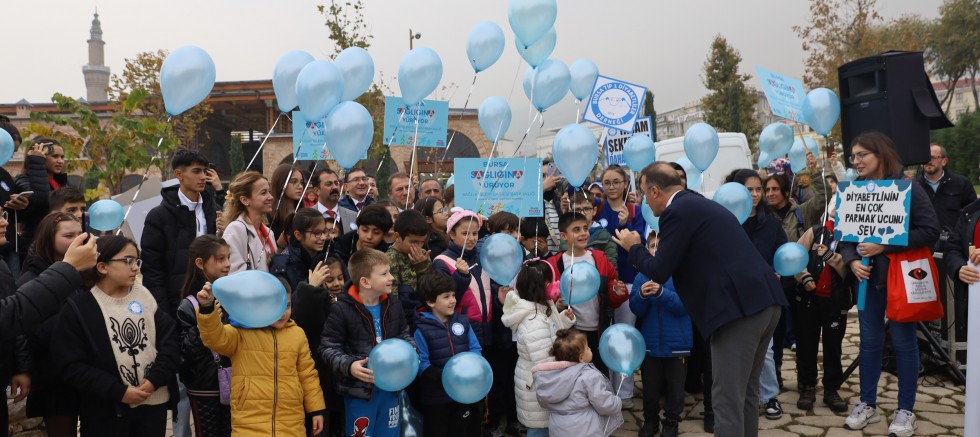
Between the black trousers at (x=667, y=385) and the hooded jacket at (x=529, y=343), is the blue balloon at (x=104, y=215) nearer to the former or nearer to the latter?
the hooded jacket at (x=529, y=343)

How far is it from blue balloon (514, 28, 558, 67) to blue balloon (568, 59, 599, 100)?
19.1 inches

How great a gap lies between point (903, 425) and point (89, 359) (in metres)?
4.85

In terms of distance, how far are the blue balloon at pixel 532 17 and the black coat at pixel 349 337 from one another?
248 centimetres

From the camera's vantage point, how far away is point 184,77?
13.4 feet

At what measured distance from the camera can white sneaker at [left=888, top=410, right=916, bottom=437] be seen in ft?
14.8

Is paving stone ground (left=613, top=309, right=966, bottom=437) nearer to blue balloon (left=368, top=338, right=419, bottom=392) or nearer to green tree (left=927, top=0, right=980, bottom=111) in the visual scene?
blue balloon (left=368, top=338, right=419, bottom=392)

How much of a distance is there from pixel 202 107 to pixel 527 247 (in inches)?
787

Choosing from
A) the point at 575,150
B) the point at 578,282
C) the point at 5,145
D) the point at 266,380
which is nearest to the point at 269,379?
the point at 266,380

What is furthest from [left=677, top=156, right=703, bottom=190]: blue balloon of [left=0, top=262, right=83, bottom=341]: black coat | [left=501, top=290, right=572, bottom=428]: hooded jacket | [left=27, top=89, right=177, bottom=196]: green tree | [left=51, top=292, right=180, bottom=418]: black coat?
[left=27, top=89, right=177, bottom=196]: green tree

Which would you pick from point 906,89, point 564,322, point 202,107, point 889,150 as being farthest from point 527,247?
point 202,107

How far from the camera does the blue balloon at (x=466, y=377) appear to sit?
360 centimetres

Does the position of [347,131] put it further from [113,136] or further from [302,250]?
[113,136]

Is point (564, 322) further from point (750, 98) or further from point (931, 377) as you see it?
point (750, 98)

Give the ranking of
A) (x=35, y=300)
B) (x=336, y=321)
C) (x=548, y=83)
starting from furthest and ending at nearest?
(x=548, y=83) < (x=336, y=321) < (x=35, y=300)
